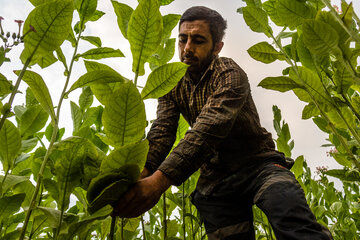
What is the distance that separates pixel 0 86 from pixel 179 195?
1506mm

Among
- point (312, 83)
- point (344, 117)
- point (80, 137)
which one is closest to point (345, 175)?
point (344, 117)

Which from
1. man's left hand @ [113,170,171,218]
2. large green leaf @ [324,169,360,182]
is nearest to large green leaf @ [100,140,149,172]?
man's left hand @ [113,170,171,218]

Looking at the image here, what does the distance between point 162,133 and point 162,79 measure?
0.82m

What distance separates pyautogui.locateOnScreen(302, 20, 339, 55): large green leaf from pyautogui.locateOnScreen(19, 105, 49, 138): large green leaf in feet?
2.97

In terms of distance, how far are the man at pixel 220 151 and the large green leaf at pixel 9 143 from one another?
0.40 metres

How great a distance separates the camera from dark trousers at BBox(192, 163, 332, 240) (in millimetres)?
1230

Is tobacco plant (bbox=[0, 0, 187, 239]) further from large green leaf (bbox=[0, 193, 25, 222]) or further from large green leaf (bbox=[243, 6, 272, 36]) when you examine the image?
large green leaf (bbox=[243, 6, 272, 36])

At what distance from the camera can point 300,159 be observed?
190 centimetres

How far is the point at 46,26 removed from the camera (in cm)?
78

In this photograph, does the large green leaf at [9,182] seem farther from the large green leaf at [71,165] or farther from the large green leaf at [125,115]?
the large green leaf at [125,115]

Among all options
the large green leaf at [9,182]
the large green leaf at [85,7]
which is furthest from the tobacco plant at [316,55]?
the large green leaf at [9,182]

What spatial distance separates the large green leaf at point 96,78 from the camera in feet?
2.83

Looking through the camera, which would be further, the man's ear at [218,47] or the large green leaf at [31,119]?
the man's ear at [218,47]

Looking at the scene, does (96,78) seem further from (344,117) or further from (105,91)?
(344,117)
